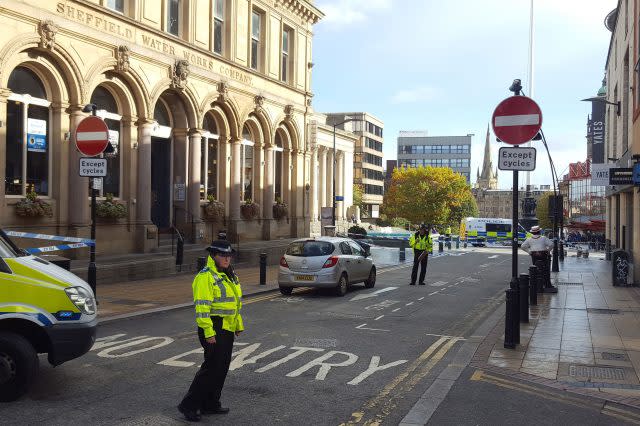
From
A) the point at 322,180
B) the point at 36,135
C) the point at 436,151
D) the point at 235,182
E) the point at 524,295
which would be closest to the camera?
the point at 524,295

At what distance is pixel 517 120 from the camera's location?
938 centimetres

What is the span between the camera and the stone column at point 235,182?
26625 millimetres

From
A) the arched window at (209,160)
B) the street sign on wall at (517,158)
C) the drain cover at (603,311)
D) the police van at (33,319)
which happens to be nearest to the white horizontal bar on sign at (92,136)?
the police van at (33,319)

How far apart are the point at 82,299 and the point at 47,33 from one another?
1244cm

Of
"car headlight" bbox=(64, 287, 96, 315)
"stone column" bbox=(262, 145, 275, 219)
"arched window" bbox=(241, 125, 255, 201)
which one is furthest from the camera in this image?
"stone column" bbox=(262, 145, 275, 219)

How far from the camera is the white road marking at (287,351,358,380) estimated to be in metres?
7.89

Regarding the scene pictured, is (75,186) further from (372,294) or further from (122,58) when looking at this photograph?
(372,294)

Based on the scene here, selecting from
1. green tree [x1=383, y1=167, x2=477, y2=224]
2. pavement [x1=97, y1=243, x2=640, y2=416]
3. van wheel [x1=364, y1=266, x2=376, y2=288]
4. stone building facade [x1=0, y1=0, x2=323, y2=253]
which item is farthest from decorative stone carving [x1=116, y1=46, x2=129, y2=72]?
green tree [x1=383, y1=167, x2=477, y2=224]

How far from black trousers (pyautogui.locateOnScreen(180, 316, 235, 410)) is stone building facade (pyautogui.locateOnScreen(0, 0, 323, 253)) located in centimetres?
1249

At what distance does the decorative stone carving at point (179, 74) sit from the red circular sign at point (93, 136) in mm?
10246

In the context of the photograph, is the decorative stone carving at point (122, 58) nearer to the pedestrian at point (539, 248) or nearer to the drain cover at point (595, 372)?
the pedestrian at point (539, 248)

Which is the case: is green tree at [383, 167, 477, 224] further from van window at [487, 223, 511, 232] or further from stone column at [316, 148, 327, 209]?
stone column at [316, 148, 327, 209]

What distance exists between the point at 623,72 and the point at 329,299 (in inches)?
736

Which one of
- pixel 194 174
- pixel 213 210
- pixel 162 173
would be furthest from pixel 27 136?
pixel 213 210
